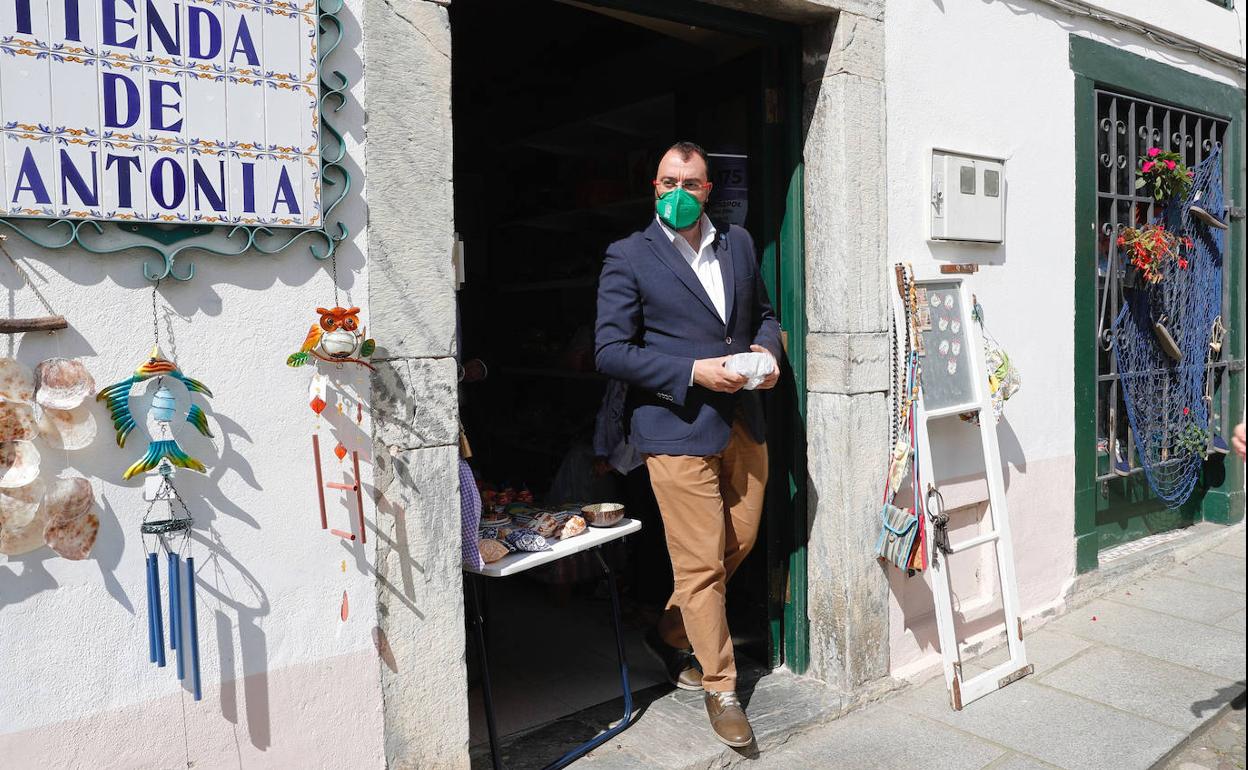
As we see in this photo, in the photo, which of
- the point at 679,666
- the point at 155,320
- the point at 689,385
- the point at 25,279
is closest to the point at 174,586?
the point at 155,320

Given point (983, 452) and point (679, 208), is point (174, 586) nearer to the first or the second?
point (679, 208)

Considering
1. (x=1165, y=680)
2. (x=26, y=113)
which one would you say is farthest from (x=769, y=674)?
(x=26, y=113)

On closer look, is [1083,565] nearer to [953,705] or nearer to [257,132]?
[953,705]

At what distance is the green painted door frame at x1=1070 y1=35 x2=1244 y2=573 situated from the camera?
4.57 metres

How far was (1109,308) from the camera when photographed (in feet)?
16.2

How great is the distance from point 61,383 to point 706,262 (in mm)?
1928

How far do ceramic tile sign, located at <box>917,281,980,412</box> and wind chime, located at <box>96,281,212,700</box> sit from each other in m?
2.57

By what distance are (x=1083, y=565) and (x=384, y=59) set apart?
405 centimetres

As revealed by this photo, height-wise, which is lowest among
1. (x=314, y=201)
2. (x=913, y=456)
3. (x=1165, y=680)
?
(x=1165, y=680)

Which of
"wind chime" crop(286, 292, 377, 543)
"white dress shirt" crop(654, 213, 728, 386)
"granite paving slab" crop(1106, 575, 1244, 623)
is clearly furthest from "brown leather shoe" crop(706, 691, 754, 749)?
"granite paving slab" crop(1106, 575, 1244, 623)

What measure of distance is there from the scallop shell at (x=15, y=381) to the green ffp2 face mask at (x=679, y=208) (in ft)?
6.02

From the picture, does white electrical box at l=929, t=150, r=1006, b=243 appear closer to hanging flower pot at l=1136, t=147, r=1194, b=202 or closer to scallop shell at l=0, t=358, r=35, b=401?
hanging flower pot at l=1136, t=147, r=1194, b=202

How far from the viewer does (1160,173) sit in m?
5.05

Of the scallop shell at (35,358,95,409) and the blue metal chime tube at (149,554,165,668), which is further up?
the scallop shell at (35,358,95,409)
